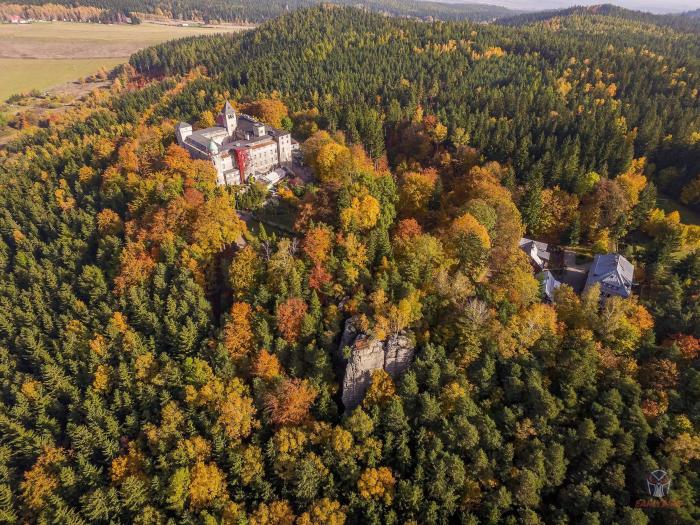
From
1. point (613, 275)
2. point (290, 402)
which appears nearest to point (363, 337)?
point (290, 402)

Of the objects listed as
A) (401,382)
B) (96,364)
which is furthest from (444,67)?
(96,364)

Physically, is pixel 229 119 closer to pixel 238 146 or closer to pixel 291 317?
pixel 238 146

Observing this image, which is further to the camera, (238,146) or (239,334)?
(238,146)

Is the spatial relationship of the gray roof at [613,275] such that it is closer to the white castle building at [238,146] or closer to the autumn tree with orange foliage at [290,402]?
the autumn tree with orange foliage at [290,402]

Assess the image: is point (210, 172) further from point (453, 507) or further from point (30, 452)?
point (453, 507)

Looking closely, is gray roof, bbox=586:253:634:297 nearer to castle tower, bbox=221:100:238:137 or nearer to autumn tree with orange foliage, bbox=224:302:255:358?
autumn tree with orange foliage, bbox=224:302:255:358

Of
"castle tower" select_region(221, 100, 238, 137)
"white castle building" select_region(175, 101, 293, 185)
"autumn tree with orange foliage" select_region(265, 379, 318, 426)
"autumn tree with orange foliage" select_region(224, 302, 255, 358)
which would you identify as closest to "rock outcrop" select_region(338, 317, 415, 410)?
"autumn tree with orange foliage" select_region(265, 379, 318, 426)
